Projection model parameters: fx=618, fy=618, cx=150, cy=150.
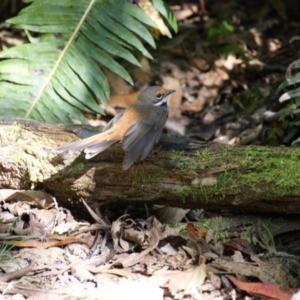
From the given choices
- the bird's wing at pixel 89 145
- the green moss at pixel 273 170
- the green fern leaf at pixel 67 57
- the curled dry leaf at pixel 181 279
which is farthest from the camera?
the green fern leaf at pixel 67 57

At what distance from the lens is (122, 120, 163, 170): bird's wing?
4.19m

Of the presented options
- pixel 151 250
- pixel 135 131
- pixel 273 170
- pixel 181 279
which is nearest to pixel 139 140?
pixel 135 131

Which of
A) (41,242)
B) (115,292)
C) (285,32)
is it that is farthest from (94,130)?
(285,32)

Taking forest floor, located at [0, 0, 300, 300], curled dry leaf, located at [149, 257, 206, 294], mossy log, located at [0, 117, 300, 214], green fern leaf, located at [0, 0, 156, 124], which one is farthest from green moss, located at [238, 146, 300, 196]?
green fern leaf, located at [0, 0, 156, 124]

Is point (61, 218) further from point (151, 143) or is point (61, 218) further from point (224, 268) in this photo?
point (224, 268)

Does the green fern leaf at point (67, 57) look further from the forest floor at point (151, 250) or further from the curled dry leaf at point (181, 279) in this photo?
the curled dry leaf at point (181, 279)

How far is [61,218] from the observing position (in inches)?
177

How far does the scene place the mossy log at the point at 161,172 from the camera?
13.5 feet

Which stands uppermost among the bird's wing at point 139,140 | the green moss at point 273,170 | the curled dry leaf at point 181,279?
the bird's wing at point 139,140

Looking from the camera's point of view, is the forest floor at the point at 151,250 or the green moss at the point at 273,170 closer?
the forest floor at the point at 151,250

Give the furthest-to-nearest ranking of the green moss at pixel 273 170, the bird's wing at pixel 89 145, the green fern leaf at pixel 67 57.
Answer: the green fern leaf at pixel 67 57, the bird's wing at pixel 89 145, the green moss at pixel 273 170

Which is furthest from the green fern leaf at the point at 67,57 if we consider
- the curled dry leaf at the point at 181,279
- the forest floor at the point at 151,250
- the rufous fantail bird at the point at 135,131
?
the curled dry leaf at the point at 181,279

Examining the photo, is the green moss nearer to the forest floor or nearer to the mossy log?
the mossy log

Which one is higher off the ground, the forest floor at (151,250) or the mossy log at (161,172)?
the mossy log at (161,172)
